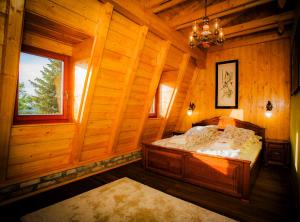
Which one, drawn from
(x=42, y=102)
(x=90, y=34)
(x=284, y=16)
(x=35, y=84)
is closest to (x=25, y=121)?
(x=42, y=102)

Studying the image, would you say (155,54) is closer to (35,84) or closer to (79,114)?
(79,114)

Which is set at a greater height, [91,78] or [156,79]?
[156,79]

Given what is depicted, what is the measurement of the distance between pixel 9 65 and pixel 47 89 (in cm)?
94

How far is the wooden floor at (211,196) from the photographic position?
7.32ft

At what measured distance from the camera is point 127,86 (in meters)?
3.25

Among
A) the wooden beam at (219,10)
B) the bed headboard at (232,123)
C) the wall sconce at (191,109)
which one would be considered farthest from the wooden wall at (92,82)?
the bed headboard at (232,123)

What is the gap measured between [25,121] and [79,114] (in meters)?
0.72

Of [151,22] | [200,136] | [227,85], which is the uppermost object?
[151,22]

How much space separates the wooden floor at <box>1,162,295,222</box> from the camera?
2232mm

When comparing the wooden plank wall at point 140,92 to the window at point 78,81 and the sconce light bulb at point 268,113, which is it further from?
the sconce light bulb at point 268,113

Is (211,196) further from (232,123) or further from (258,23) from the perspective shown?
(258,23)

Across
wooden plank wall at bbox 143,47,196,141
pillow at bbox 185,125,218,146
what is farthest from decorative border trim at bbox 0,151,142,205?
pillow at bbox 185,125,218,146

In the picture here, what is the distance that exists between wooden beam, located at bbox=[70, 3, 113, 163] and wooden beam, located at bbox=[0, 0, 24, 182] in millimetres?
879

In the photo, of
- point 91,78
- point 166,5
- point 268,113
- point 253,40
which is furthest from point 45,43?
point 268,113
